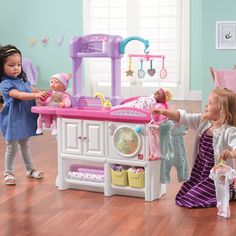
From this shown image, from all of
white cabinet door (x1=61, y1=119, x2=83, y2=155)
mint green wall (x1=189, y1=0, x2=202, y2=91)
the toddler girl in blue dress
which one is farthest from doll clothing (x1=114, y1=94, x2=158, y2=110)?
mint green wall (x1=189, y1=0, x2=202, y2=91)

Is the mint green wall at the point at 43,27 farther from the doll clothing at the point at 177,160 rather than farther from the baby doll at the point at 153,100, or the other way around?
the doll clothing at the point at 177,160

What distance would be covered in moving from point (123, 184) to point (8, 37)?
200 inches

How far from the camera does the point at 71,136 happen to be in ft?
9.78

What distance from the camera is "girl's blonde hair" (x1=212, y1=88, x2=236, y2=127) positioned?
2.61 meters

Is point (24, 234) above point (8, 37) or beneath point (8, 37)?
beneath

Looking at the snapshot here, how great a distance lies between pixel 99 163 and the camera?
3.04 metres

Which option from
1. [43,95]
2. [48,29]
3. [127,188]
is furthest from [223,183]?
[48,29]

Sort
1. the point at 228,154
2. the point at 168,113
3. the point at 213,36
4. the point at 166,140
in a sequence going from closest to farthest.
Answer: the point at 228,154, the point at 168,113, the point at 166,140, the point at 213,36

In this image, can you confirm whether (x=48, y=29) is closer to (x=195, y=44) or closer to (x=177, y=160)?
(x=195, y=44)

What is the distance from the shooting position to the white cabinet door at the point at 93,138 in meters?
2.89

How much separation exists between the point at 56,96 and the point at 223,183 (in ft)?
3.43

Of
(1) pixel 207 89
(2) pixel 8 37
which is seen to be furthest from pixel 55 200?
(2) pixel 8 37

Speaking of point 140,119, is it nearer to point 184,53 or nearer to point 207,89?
point 207,89

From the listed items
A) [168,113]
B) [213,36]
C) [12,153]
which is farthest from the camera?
[213,36]
